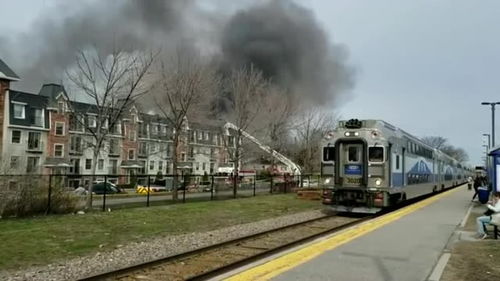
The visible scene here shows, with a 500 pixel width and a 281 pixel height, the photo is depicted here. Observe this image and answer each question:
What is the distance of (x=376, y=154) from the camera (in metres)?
17.5

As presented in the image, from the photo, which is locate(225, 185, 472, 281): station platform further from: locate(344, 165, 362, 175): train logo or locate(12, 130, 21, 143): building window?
locate(12, 130, 21, 143): building window

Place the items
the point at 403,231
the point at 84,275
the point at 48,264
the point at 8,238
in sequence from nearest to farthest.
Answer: the point at 84,275 → the point at 48,264 → the point at 8,238 → the point at 403,231

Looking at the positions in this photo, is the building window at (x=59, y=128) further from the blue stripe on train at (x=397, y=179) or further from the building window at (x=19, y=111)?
the blue stripe on train at (x=397, y=179)

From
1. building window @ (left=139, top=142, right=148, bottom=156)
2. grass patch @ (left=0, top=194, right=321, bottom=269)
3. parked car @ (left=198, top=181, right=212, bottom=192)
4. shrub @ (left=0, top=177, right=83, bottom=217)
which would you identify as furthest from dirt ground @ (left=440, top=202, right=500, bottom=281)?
building window @ (left=139, top=142, right=148, bottom=156)

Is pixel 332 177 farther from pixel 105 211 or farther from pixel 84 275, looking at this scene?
pixel 84 275

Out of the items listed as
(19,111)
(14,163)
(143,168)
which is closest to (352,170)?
(14,163)

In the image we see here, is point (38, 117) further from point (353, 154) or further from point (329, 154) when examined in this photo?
point (353, 154)

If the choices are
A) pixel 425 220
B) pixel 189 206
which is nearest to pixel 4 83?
pixel 189 206

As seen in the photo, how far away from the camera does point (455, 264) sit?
28.6 feet

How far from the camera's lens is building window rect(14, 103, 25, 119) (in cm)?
5488

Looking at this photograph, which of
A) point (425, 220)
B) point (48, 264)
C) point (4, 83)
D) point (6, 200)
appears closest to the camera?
point (48, 264)

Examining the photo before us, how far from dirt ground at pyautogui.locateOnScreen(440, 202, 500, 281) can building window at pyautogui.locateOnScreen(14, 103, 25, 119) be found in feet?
173

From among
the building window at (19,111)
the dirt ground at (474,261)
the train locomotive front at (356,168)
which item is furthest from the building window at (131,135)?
the dirt ground at (474,261)

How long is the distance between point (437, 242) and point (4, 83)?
49972mm
